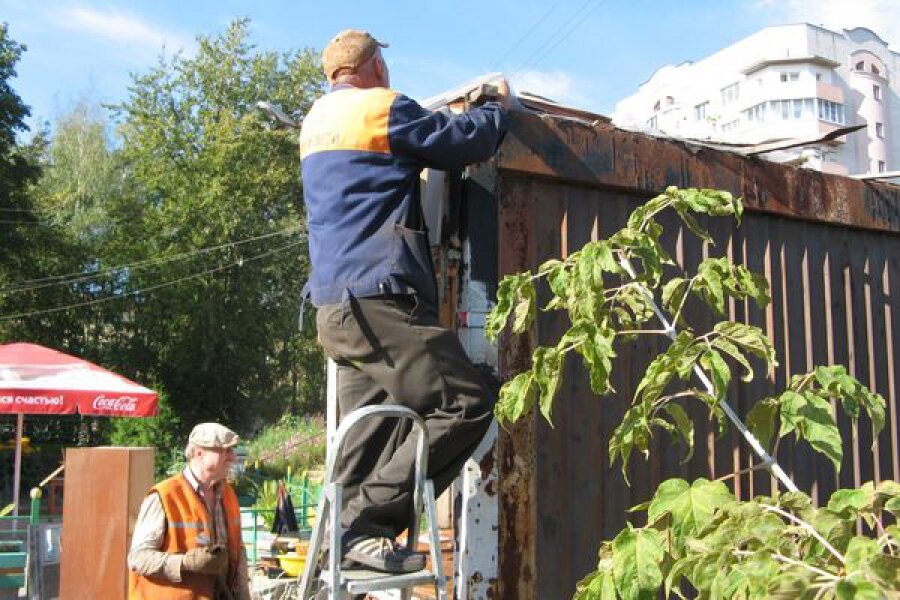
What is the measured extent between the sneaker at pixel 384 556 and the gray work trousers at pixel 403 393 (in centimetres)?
6

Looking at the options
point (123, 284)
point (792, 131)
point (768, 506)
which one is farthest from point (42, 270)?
point (792, 131)

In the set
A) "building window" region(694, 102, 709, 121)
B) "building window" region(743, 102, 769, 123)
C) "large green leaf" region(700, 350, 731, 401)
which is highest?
"building window" region(694, 102, 709, 121)

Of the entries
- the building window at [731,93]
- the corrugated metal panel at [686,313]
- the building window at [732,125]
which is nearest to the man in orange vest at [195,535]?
the corrugated metal panel at [686,313]

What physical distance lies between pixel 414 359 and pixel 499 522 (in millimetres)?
891

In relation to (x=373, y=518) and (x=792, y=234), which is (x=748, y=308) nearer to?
(x=792, y=234)

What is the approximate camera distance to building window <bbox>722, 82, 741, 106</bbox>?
59375mm

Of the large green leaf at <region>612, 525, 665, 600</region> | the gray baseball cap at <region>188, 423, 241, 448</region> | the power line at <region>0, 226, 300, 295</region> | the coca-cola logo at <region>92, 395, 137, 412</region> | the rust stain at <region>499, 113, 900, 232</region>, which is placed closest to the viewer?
the large green leaf at <region>612, 525, 665, 600</region>

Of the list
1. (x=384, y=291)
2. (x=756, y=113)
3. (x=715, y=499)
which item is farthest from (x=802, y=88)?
(x=715, y=499)

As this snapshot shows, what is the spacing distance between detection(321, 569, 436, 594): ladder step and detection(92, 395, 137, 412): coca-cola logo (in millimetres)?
9866

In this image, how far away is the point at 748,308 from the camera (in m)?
4.40

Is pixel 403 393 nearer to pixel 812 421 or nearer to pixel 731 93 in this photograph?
pixel 812 421

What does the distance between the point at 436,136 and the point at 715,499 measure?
1637 millimetres

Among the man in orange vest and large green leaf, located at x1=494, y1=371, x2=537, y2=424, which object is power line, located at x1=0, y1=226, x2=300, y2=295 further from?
large green leaf, located at x1=494, y1=371, x2=537, y2=424

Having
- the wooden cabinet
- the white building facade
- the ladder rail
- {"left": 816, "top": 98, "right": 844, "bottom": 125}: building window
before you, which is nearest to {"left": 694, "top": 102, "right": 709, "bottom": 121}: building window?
the white building facade
